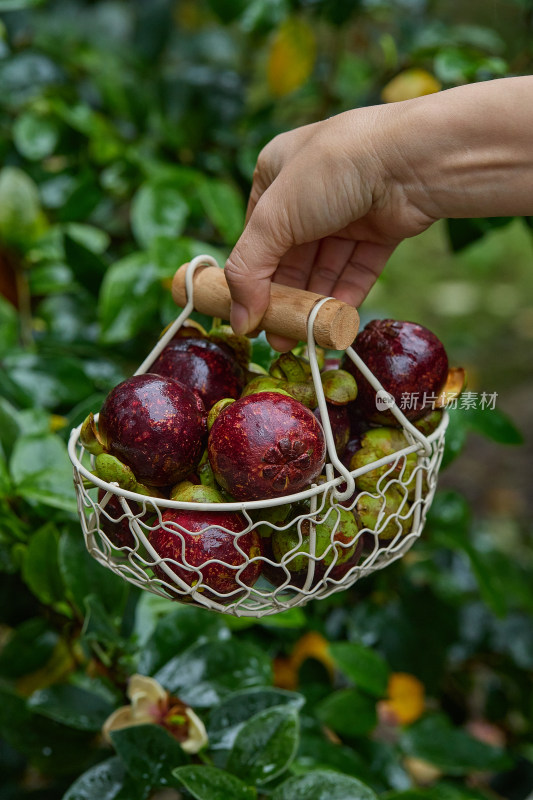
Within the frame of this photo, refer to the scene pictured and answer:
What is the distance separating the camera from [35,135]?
1.46m

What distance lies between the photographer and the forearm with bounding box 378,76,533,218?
2.30 feet

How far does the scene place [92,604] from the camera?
83 centimetres

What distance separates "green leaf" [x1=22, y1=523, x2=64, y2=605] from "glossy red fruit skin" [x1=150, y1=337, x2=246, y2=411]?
26cm

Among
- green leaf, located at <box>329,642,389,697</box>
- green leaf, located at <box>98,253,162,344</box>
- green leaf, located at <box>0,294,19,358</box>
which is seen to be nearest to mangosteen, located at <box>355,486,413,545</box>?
green leaf, located at <box>329,642,389,697</box>

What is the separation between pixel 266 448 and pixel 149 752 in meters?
0.39

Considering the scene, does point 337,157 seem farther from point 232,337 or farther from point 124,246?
point 124,246

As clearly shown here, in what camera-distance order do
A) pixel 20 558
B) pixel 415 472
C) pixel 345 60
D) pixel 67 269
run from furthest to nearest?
pixel 345 60 → pixel 67 269 → pixel 20 558 → pixel 415 472

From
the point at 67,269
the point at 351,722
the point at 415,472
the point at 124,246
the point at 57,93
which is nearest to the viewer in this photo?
the point at 415,472

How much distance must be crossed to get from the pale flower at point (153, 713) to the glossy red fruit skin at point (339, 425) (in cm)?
34

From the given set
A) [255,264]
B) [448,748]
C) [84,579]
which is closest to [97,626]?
[84,579]

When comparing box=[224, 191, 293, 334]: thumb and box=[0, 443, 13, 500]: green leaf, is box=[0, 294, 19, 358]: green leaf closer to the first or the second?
box=[0, 443, 13, 500]: green leaf

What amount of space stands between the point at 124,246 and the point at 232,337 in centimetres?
89

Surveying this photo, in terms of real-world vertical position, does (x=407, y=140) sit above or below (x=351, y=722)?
above

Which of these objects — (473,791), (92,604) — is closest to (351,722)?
(473,791)
